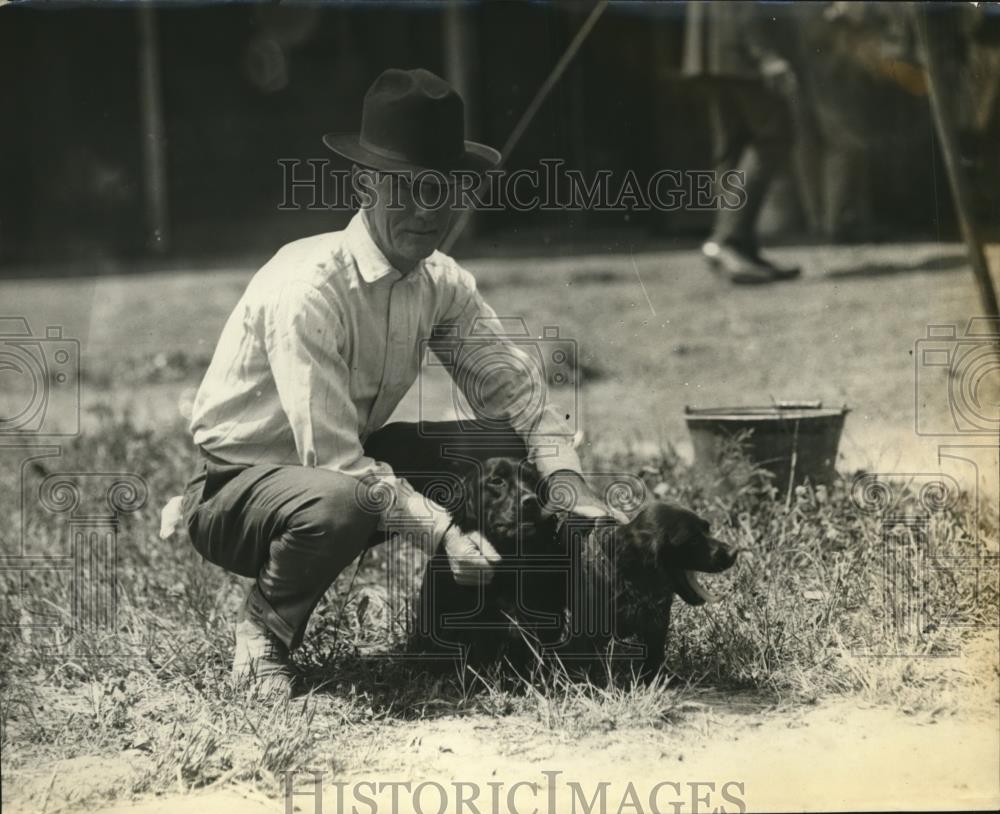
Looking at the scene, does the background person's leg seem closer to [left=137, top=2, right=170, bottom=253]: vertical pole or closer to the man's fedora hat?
Result: [left=137, top=2, right=170, bottom=253]: vertical pole

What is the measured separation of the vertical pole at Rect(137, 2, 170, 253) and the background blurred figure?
2915mm

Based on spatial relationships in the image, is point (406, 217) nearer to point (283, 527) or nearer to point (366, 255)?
point (366, 255)

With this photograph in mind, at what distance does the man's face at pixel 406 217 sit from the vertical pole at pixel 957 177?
5.75ft

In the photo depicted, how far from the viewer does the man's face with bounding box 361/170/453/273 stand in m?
3.25

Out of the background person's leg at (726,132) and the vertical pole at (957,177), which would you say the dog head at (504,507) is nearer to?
the vertical pole at (957,177)

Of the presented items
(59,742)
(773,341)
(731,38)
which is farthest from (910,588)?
(731,38)

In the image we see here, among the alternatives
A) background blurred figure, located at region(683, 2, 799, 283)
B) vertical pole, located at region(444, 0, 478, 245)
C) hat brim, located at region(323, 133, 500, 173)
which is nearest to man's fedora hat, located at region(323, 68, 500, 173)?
hat brim, located at region(323, 133, 500, 173)

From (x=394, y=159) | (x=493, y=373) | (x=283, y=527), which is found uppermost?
(x=394, y=159)

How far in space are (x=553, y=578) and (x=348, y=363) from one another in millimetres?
779

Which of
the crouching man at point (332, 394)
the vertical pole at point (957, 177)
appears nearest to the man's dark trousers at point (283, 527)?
the crouching man at point (332, 394)

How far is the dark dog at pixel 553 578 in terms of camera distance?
3107 mm

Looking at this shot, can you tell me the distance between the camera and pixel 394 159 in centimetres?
327

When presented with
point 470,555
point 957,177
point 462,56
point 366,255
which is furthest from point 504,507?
point 462,56

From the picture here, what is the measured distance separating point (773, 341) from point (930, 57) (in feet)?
7.67
